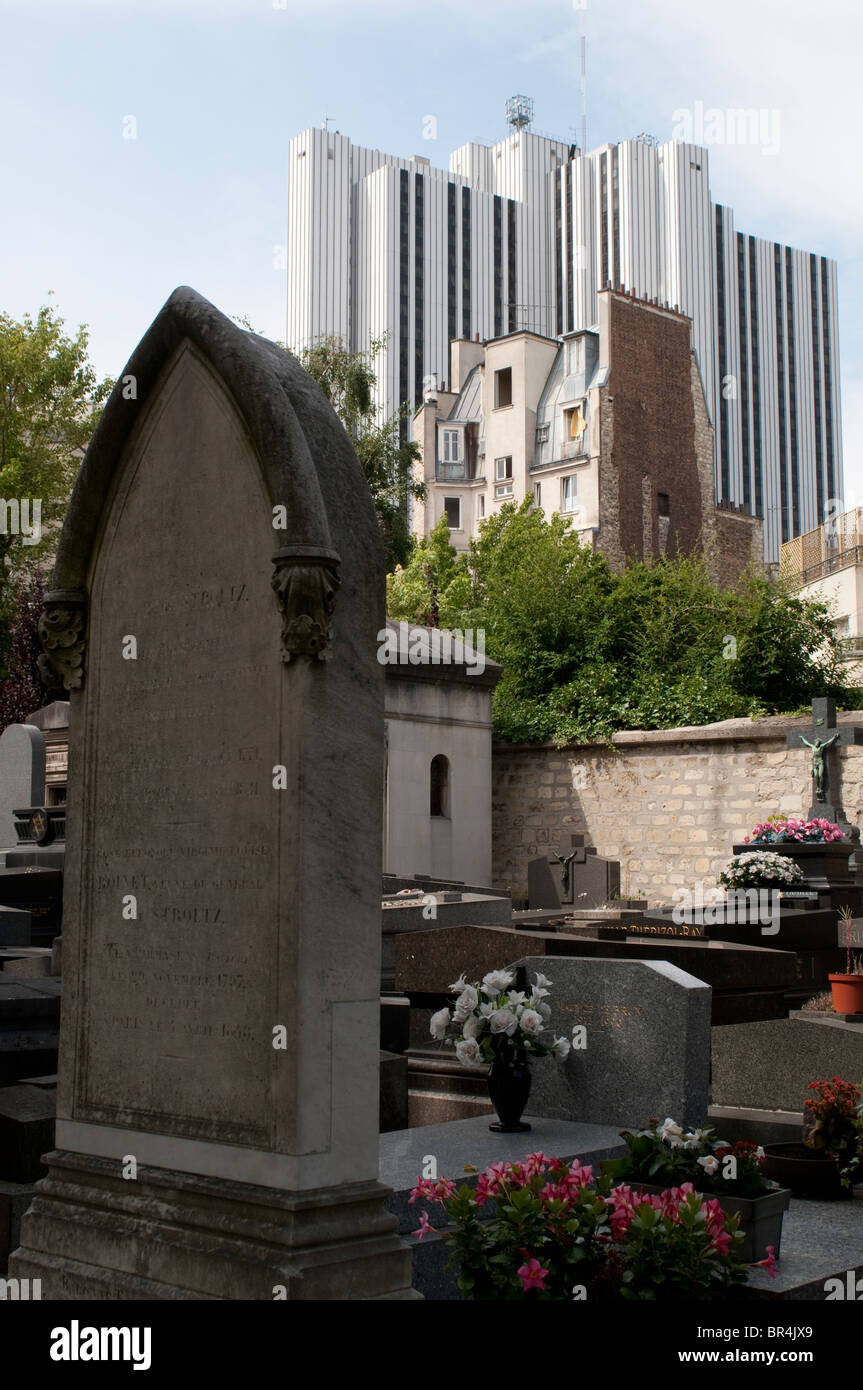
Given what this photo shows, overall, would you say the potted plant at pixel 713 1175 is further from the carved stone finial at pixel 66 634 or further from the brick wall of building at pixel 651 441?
the brick wall of building at pixel 651 441

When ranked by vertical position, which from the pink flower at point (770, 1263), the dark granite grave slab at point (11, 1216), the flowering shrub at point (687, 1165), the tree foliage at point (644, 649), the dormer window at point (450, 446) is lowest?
the pink flower at point (770, 1263)

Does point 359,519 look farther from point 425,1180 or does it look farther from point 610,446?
point 610,446

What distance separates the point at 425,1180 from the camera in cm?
473

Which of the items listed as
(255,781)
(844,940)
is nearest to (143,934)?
(255,781)

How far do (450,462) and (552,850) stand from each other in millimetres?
36943

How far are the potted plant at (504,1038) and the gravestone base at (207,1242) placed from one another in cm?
235

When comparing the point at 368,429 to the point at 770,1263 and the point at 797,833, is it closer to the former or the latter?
the point at 797,833

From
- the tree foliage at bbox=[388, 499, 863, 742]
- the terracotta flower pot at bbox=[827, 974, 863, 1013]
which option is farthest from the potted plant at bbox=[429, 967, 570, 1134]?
the tree foliage at bbox=[388, 499, 863, 742]

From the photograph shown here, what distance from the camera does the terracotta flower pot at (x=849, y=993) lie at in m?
9.52

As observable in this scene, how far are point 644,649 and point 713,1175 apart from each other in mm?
23348

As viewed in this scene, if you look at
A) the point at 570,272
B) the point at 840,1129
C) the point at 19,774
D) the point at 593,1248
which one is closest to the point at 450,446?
the point at 570,272

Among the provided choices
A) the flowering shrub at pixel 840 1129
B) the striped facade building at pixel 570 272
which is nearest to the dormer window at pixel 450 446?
the striped facade building at pixel 570 272

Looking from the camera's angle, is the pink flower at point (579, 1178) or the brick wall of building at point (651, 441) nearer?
the pink flower at point (579, 1178)

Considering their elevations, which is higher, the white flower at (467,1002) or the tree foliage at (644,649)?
the tree foliage at (644,649)
